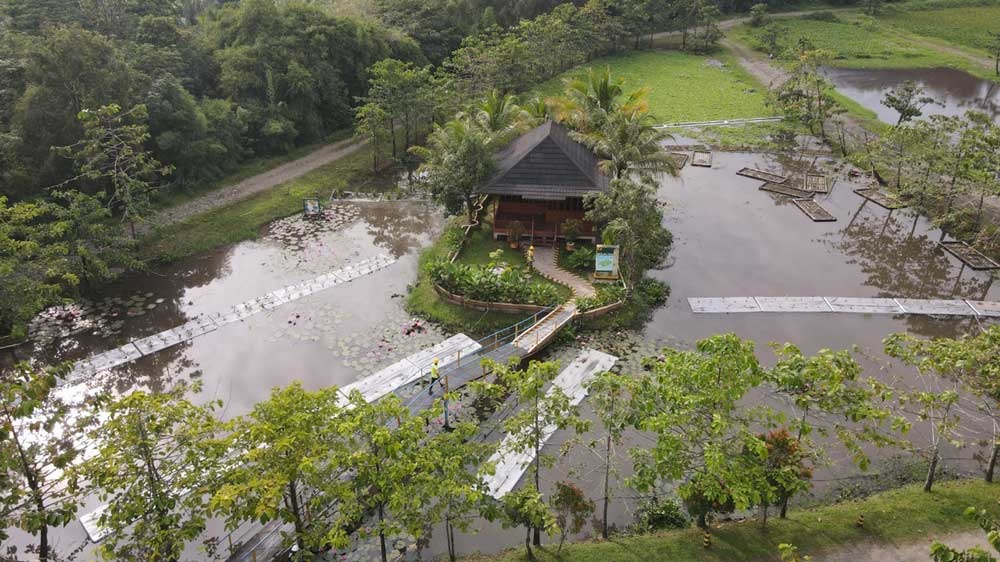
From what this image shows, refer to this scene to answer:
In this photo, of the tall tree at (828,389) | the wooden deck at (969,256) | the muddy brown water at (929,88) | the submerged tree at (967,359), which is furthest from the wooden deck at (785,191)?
the tall tree at (828,389)

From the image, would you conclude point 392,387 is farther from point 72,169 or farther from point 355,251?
point 72,169

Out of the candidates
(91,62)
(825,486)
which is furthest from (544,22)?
(825,486)

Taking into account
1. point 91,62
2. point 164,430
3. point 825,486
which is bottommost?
point 825,486

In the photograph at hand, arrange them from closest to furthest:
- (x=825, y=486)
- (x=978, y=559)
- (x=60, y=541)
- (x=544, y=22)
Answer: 1. (x=978, y=559)
2. (x=60, y=541)
3. (x=825, y=486)
4. (x=544, y=22)

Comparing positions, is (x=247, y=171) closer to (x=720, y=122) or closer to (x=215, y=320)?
(x=215, y=320)

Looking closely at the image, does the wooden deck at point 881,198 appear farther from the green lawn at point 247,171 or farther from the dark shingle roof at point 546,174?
the green lawn at point 247,171

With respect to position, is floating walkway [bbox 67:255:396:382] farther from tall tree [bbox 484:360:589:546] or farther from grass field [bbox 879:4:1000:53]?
grass field [bbox 879:4:1000:53]

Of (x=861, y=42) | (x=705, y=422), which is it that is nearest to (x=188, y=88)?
(x=705, y=422)
